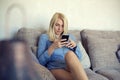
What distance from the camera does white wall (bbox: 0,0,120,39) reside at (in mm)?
2508

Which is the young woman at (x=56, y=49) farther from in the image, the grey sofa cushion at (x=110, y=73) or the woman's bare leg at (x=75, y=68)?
the grey sofa cushion at (x=110, y=73)

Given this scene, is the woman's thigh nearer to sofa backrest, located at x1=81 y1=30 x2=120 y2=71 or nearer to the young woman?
the young woman

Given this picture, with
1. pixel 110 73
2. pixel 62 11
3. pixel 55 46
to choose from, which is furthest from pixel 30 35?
pixel 110 73

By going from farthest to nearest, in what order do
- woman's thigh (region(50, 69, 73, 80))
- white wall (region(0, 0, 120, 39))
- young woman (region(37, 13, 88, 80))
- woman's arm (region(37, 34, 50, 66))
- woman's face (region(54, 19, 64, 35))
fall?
white wall (region(0, 0, 120, 39))
woman's face (region(54, 19, 64, 35))
woman's arm (region(37, 34, 50, 66))
young woman (region(37, 13, 88, 80))
woman's thigh (region(50, 69, 73, 80))

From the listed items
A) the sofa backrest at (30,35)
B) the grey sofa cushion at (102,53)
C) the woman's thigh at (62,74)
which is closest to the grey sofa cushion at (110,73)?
the grey sofa cushion at (102,53)

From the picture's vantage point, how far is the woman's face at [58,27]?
7.46ft

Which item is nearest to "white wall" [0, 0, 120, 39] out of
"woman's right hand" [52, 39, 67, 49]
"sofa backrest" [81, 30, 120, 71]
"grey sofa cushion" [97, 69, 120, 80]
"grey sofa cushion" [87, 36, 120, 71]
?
"sofa backrest" [81, 30, 120, 71]

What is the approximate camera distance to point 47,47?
2.23 metres

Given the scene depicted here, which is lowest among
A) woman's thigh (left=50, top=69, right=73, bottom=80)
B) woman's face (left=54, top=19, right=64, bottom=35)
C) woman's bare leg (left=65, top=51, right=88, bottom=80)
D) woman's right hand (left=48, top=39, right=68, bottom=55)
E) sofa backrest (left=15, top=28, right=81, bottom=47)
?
woman's thigh (left=50, top=69, right=73, bottom=80)

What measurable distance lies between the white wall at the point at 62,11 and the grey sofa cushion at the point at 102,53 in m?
0.43

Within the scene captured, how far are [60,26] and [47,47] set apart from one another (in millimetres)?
267

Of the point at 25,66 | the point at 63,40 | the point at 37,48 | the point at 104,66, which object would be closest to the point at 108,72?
the point at 104,66

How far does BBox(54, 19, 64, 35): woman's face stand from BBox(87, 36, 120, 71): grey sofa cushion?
421 mm

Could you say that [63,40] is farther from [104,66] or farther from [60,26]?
[104,66]
